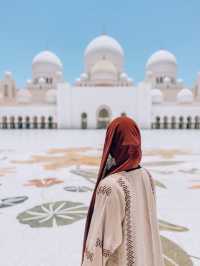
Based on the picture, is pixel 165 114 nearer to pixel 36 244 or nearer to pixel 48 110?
pixel 48 110

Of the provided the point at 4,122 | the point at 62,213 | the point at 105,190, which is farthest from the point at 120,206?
the point at 4,122

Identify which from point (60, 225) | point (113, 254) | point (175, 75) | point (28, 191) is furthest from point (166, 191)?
point (175, 75)

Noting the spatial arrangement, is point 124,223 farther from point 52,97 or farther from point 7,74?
point 7,74

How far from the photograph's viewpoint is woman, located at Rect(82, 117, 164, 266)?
31.7 inches

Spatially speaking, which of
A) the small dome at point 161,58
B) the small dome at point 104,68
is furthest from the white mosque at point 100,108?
the small dome at point 161,58

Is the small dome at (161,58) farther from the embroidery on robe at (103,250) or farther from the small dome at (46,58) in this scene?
the embroidery on robe at (103,250)

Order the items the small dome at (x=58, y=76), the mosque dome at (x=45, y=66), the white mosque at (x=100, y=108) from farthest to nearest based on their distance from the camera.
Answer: the mosque dome at (x=45, y=66), the small dome at (x=58, y=76), the white mosque at (x=100, y=108)

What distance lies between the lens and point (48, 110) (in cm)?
2180

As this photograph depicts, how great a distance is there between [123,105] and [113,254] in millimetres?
21032

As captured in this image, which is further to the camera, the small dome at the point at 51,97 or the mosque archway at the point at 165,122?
the small dome at the point at 51,97

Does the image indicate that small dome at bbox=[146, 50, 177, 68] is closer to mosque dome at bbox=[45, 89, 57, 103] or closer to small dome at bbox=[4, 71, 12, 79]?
mosque dome at bbox=[45, 89, 57, 103]

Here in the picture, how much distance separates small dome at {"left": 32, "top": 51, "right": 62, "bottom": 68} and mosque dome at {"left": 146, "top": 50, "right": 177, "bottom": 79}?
1233 cm

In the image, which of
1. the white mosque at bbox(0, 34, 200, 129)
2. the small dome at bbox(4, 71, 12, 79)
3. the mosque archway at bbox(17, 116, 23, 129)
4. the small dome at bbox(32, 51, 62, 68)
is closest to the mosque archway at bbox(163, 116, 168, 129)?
the white mosque at bbox(0, 34, 200, 129)

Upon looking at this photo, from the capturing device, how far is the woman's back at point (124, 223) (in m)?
0.80
